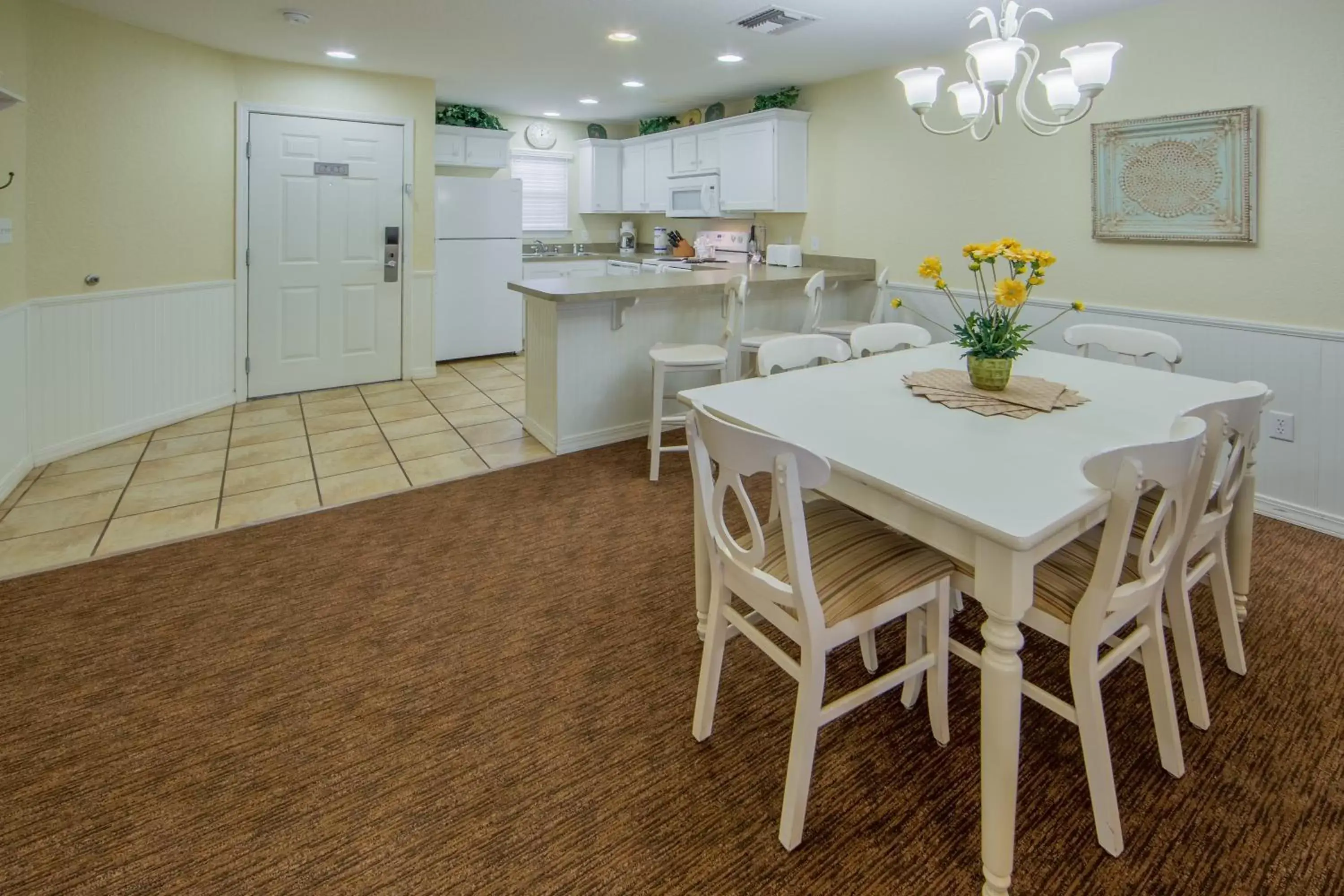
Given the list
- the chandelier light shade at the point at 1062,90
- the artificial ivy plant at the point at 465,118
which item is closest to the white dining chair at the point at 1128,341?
the chandelier light shade at the point at 1062,90

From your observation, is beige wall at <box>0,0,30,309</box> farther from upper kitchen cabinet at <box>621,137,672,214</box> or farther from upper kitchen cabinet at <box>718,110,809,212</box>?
upper kitchen cabinet at <box>621,137,672,214</box>

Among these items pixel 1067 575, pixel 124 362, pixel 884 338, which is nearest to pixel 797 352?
Result: pixel 884 338

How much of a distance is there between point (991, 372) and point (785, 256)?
11.7 feet

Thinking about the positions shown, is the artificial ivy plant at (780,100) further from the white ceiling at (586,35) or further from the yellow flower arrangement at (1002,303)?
the yellow flower arrangement at (1002,303)

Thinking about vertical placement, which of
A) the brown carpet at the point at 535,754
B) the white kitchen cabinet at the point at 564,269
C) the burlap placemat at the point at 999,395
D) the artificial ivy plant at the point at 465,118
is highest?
the artificial ivy plant at the point at 465,118

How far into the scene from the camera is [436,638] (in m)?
2.23

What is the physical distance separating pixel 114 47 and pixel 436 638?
12.9ft

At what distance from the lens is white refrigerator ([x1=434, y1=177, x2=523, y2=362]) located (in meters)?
6.18

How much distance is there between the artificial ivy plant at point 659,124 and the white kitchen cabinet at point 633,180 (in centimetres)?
15

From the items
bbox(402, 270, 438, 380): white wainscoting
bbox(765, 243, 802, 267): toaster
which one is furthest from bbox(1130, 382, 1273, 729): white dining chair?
bbox(402, 270, 438, 380): white wainscoting

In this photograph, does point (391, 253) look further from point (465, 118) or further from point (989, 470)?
point (989, 470)

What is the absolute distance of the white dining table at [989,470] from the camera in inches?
52.5

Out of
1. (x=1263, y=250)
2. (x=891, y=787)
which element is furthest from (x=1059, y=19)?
(x=891, y=787)

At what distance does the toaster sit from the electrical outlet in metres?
3.08
